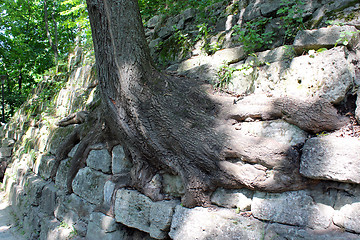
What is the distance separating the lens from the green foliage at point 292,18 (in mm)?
3018

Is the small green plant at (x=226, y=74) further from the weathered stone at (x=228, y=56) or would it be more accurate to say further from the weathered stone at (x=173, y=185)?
the weathered stone at (x=173, y=185)

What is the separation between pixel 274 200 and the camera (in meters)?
2.41

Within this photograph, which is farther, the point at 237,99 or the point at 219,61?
the point at 219,61

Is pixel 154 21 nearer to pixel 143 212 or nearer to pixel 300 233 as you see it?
pixel 143 212

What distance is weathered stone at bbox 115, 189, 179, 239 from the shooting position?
9.75ft

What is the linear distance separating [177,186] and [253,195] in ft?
2.91

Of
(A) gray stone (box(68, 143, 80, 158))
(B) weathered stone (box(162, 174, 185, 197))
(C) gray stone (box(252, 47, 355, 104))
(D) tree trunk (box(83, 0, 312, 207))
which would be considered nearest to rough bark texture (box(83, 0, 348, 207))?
(D) tree trunk (box(83, 0, 312, 207))

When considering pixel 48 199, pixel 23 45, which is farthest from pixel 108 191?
pixel 23 45

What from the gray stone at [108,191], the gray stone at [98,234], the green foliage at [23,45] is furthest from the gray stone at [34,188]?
the green foliage at [23,45]

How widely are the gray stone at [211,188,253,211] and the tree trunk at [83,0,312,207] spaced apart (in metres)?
0.08

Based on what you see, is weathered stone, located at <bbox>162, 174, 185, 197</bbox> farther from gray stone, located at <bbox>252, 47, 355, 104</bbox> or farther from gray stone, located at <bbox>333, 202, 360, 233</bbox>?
gray stone, located at <bbox>333, 202, 360, 233</bbox>

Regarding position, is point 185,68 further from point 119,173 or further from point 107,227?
point 107,227

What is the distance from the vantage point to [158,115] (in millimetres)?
3146

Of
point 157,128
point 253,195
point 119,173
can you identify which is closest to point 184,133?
point 157,128
